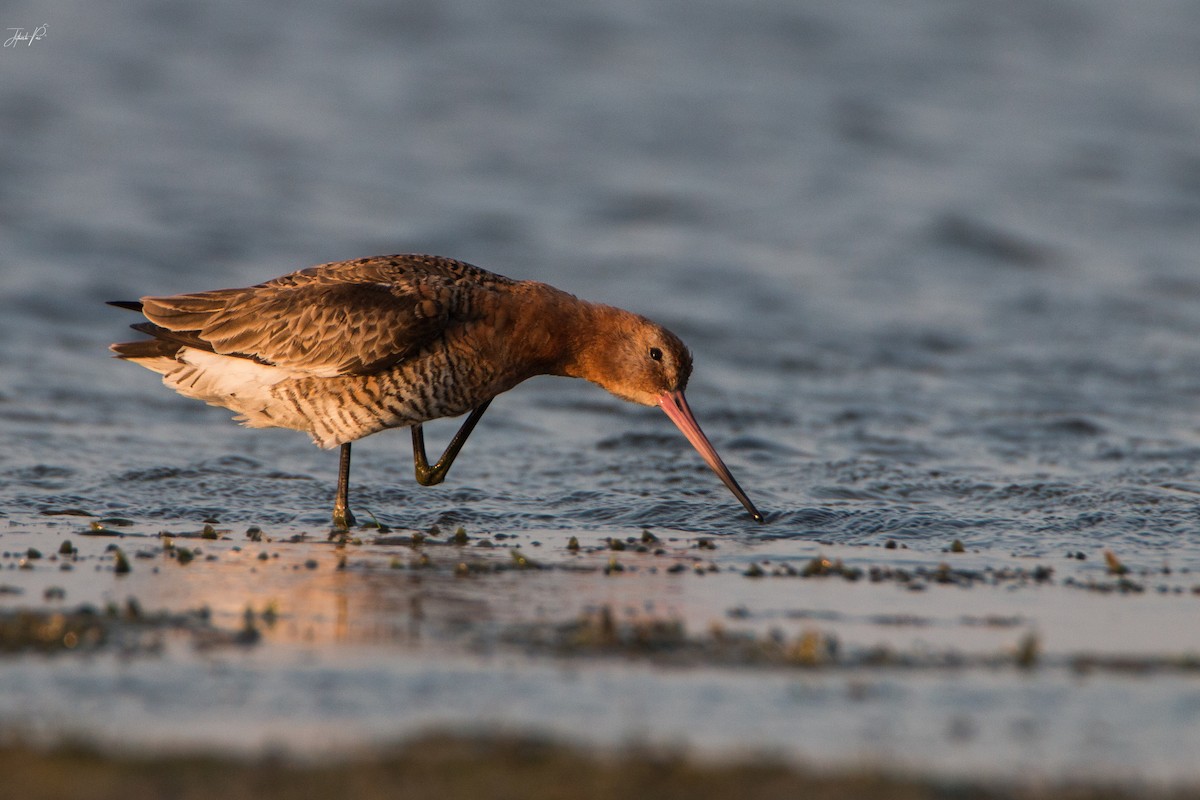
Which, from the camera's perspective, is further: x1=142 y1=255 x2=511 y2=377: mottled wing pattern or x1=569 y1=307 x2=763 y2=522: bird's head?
x1=569 y1=307 x2=763 y2=522: bird's head

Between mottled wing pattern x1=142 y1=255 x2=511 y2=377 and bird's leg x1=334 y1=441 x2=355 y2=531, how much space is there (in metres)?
0.53

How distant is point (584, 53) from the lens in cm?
2539

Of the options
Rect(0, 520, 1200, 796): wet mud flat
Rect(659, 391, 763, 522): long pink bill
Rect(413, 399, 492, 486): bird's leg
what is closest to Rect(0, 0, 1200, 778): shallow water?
Rect(0, 520, 1200, 796): wet mud flat

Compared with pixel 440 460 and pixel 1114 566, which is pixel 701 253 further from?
pixel 1114 566

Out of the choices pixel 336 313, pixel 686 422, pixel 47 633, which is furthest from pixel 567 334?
pixel 47 633

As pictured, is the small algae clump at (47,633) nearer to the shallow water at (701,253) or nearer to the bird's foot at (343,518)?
the shallow water at (701,253)

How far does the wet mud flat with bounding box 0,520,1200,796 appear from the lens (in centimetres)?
423

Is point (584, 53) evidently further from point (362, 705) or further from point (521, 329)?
point (362, 705)

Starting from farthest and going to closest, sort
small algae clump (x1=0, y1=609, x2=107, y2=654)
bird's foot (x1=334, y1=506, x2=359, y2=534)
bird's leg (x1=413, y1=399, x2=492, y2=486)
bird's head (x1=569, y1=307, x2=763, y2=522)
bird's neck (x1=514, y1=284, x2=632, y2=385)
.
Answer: bird's leg (x1=413, y1=399, x2=492, y2=486) < bird's head (x1=569, y1=307, x2=763, y2=522) < bird's neck (x1=514, y1=284, x2=632, y2=385) < bird's foot (x1=334, y1=506, x2=359, y2=534) < small algae clump (x1=0, y1=609, x2=107, y2=654)

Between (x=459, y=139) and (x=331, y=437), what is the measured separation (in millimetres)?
13708
